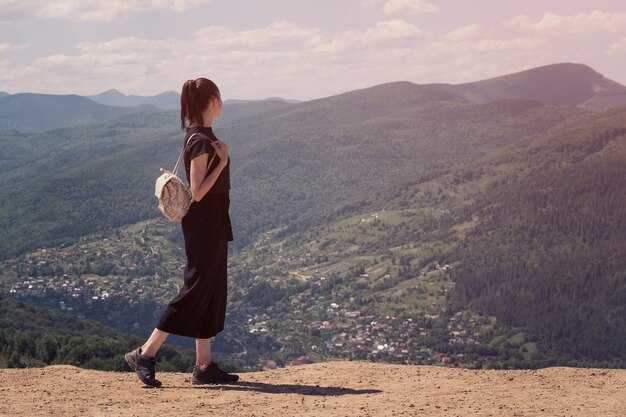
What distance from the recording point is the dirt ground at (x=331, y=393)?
10.3 m

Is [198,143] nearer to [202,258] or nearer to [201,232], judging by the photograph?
[201,232]

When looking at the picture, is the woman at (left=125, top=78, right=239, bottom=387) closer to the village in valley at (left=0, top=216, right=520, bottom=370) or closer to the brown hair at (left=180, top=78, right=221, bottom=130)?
the brown hair at (left=180, top=78, right=221, bottom=130)

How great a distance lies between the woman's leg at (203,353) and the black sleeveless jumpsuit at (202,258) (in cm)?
29

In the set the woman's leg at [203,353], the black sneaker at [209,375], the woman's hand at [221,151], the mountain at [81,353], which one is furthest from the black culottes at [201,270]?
the mountain at [81,353]

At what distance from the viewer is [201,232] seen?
11266mm

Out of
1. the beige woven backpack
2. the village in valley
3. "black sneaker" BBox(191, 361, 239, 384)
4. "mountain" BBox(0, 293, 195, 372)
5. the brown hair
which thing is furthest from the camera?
the village in valley

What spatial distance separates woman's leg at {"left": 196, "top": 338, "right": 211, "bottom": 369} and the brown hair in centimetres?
308

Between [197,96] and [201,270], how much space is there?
2.35m

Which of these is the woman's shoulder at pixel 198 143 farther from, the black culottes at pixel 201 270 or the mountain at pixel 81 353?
the mountain at pixel 81 353

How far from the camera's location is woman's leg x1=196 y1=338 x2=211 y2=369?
1178cm

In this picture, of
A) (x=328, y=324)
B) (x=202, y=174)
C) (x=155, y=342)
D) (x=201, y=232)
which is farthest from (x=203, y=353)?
(x=328, y=324)

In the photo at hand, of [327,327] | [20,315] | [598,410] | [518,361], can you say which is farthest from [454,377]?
[327,327]

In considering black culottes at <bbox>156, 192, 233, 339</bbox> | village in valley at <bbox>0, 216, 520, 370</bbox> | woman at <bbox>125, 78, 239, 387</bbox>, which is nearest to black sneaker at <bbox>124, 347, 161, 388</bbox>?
woman at <bbox>125, 78, 239, 387</bbox>

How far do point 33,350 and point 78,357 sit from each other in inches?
370
